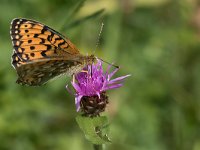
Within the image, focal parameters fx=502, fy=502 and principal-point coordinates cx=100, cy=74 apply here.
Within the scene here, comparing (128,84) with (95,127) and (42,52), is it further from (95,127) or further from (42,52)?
(95,127)

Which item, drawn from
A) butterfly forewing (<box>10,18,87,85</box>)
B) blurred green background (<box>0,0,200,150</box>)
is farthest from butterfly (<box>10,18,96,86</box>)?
blurred green background (<box>0,0,200,150</box>)

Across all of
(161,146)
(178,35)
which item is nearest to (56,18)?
(178,35)

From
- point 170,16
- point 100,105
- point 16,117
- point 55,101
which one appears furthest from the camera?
point 170,16

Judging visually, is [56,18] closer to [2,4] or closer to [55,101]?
[2,4]

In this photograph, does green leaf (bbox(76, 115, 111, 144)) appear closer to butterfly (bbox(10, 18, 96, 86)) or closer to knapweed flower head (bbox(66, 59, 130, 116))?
knapweed flower head (bbox(66, 59, 130, 116))

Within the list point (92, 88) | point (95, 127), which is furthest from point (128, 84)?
point (95, 127)

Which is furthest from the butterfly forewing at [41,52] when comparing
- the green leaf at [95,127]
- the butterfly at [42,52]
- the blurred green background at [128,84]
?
the blurred green background at [128,84]
